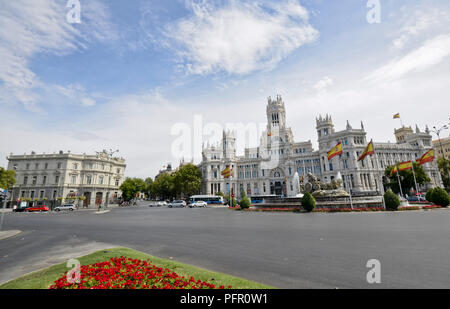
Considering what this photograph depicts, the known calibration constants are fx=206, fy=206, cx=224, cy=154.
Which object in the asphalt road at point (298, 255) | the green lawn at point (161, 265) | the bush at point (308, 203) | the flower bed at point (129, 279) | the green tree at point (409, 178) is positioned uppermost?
the green tree at point (409, 178)

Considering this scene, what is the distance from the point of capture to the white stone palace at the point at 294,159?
6581 cm

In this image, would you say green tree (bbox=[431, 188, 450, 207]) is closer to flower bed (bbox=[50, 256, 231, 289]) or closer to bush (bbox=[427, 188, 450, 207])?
bush (bbox=[427, 188, 450, 207])

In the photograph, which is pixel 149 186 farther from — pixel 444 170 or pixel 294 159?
pixel 444 170

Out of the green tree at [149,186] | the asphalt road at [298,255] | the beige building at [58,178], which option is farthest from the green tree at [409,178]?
the green tree at [149,186]

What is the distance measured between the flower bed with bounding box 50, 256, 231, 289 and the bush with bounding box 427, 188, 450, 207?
3429 cm

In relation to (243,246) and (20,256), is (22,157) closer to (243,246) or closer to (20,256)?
(20,256)

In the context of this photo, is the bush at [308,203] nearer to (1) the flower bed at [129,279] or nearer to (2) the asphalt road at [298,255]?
(2) the asphalt road at [298,255]

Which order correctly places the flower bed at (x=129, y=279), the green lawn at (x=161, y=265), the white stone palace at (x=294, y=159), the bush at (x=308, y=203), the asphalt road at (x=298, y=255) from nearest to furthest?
the flower bed at (x=129, y=279) < the green lawn at (x=161, y=265) < the asphalt road at (x=298, y=255) < the bush at (x=308, y=203) < the white stone palace at (x=294, y=159)

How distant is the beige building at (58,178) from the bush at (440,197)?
74.3 m

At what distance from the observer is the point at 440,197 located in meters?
25.8

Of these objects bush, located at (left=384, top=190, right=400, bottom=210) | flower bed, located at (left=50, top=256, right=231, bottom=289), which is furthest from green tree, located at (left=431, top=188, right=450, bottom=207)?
flower bed, located at (left=50, top=256, right=231, bottom=289)
